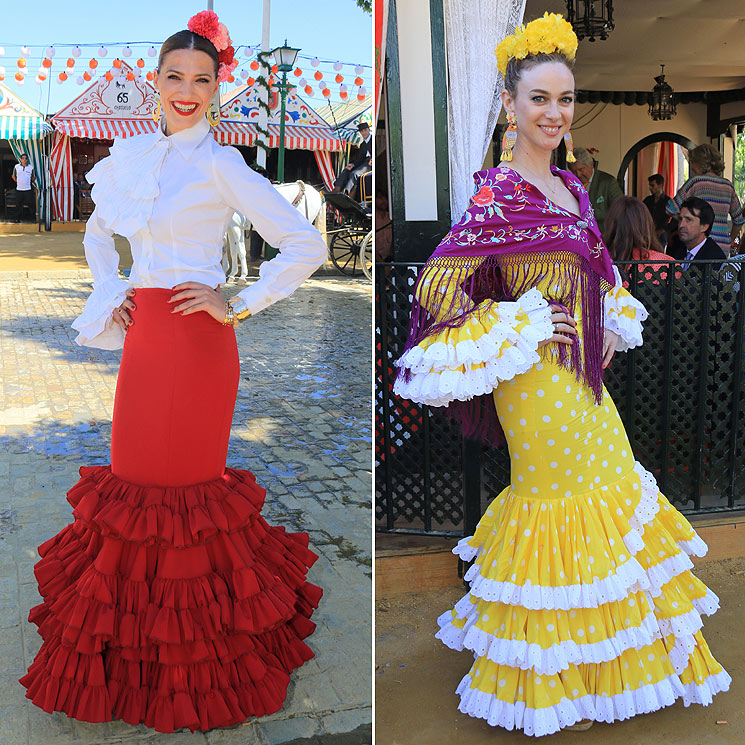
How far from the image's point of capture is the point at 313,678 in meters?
3.02

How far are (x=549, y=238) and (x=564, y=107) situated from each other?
1.39 feet

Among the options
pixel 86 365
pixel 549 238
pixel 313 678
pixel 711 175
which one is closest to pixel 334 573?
pixel 313 678

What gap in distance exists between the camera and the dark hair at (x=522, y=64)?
8.79 ft

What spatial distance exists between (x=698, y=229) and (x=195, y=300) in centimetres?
364

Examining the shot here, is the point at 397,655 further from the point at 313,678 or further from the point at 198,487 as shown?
the point at 198,487

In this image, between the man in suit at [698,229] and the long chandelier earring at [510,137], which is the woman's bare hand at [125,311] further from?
the man in suit at [698,229]

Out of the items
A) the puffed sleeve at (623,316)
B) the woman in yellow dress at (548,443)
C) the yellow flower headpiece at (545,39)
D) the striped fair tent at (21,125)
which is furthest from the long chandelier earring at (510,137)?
the striped fair tent at (21,125)

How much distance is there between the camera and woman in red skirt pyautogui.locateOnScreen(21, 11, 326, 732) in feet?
8.55

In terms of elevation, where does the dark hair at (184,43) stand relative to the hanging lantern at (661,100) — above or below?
below

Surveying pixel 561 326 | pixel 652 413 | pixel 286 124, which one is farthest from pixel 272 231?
A: pixel 286 124

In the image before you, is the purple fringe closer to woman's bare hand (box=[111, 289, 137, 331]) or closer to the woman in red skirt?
the woman in red skirt

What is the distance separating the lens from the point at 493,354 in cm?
260

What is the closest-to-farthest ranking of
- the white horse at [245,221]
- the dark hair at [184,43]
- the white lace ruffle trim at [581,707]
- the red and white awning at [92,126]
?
1. the dark hair at [184,43]
2. the white lace ruffle trim at [581,707]
3. the white horse at [245,221]
4. the red and white awning at [92,126]

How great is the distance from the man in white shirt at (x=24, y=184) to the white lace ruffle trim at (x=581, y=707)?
68.2 ft
